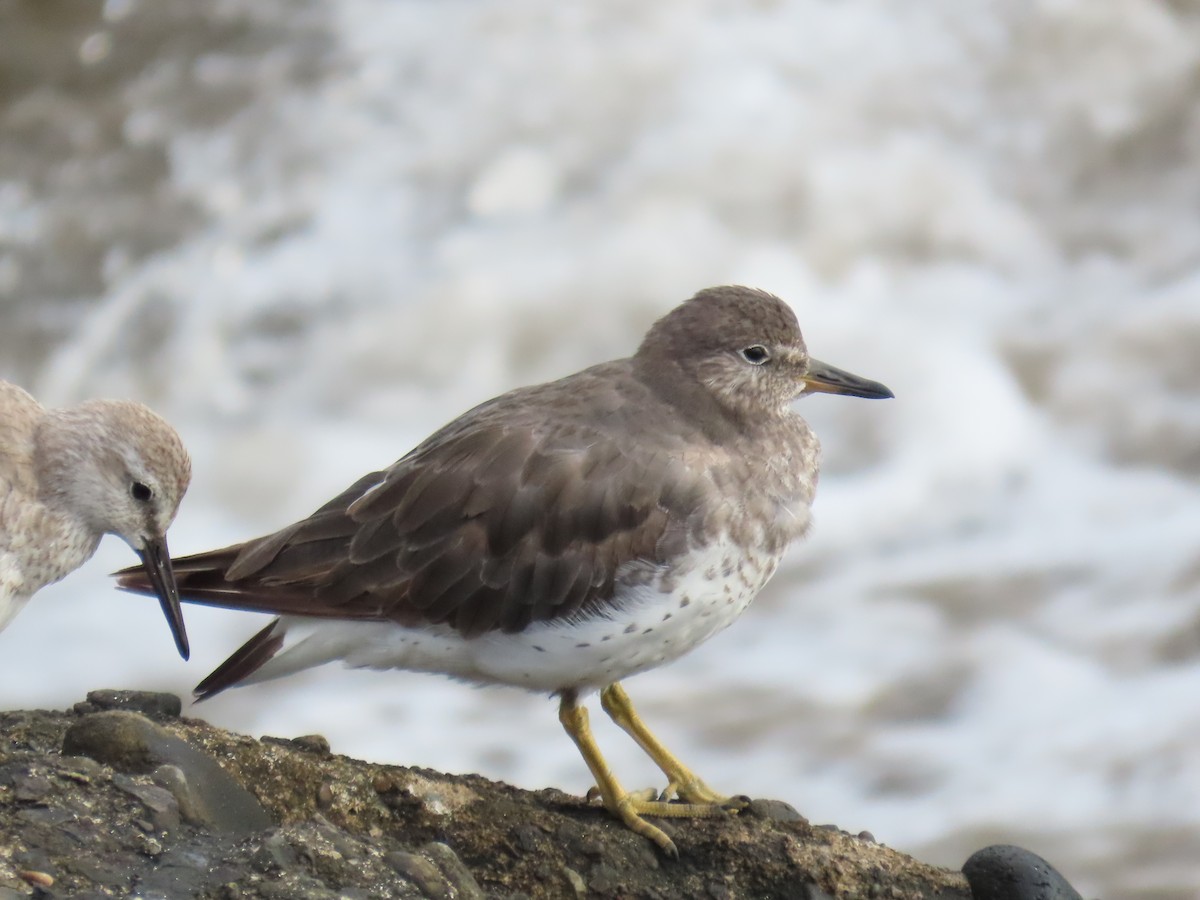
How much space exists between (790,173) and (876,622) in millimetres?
5615

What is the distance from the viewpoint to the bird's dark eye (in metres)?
6.36

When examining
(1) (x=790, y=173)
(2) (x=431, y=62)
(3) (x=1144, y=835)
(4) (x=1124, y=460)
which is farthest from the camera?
(2) (x=431, y=62)

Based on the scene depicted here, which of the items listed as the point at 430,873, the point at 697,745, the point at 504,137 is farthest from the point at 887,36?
the point at 430,873

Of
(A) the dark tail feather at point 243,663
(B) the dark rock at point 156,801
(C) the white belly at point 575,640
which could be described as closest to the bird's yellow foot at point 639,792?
(C) the white belly at point 575,640

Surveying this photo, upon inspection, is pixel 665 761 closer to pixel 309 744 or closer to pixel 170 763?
pixel 309 744

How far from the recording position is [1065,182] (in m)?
15.8

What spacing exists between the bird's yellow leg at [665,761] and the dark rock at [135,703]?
5.48 feet

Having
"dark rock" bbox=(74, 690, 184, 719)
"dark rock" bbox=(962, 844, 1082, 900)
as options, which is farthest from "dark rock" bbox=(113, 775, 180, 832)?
"dark rock" bbox=(962, 844, 1082, 900)

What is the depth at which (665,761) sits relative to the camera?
623 centimetres

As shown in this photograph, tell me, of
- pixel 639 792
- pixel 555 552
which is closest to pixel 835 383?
pixel 555 552

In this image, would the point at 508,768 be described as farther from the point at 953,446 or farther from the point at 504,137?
the point at 504,137

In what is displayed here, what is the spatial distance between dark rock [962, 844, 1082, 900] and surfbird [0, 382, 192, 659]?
292 cm

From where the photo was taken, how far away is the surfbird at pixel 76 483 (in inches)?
221

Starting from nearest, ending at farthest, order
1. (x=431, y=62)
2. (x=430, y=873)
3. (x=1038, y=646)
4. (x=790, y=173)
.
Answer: (x=430, y=873) → (x=1038, y=646) → (x=790, y=173) → (x=431, y=62)
